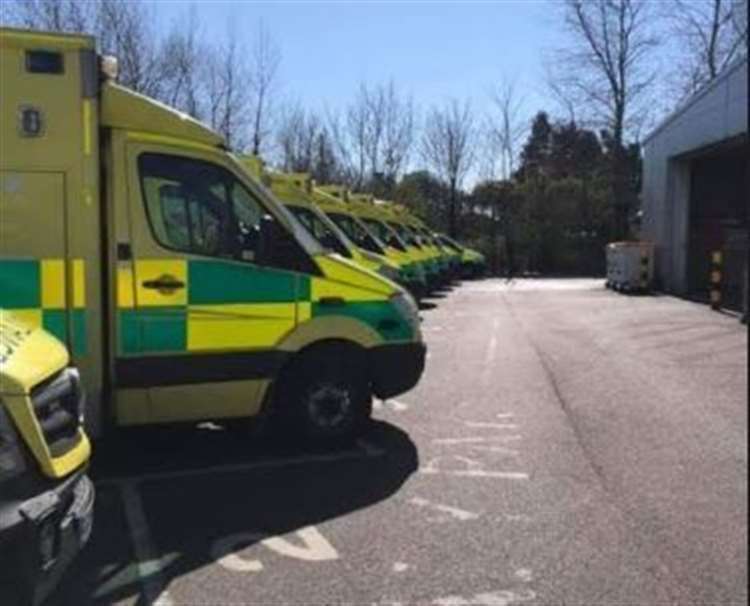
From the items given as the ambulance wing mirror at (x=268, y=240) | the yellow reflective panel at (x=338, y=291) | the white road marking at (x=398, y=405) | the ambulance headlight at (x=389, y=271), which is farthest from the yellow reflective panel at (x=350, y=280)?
the ambulance headlight at (x=389, y=271)

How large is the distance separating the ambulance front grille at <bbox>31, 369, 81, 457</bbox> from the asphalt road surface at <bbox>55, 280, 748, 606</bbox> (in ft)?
2.87

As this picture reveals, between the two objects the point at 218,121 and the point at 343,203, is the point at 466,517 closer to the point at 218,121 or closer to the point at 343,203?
the point at 343,203

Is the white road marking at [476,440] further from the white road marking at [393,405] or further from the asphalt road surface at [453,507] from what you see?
the white road marking at [393,405]

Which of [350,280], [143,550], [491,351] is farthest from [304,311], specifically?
[491,351]

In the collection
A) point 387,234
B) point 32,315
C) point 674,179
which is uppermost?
point 674,179

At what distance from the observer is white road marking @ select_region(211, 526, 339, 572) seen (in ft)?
19.3

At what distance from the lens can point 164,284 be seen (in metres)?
7.91

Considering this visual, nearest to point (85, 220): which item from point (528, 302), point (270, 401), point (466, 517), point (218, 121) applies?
point (270, 401)

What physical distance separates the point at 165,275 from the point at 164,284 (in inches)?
2.4

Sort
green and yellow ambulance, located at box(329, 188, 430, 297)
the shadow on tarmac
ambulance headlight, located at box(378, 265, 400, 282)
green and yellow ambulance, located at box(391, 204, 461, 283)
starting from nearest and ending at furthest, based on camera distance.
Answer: the shadow on tarmac < ambulance headlight, located at box(378, 265, 400, 282) < green and yellow ambulance, located at box(329, 188, 430, 297) < green and yellow ambulance, located at box(391, 204, 461, 283)

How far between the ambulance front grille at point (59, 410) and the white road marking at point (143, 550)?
0.85 metres

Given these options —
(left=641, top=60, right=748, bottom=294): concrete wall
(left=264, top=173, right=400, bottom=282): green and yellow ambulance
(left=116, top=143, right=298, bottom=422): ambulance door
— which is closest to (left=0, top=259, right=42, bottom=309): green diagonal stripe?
(left=116, top=143, right=298, bottom=422): ambulance door

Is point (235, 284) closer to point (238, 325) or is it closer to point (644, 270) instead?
point (238, 325)

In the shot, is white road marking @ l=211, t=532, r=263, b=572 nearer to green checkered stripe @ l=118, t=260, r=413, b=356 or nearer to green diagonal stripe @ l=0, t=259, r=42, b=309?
green checkered stripe @ l=118, t=260, r=413, b=356
